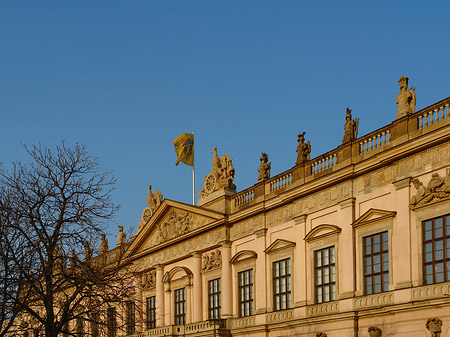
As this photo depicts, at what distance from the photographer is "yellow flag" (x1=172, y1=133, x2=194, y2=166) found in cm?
5006

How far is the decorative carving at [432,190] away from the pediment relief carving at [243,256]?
488 inches

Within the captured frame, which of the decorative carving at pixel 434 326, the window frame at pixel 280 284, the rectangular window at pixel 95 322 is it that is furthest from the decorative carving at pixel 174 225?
the decorative carving at pixel 434 326

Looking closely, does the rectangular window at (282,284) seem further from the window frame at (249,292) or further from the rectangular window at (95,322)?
the rectangular window at (95,322)

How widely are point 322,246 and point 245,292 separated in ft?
25.2

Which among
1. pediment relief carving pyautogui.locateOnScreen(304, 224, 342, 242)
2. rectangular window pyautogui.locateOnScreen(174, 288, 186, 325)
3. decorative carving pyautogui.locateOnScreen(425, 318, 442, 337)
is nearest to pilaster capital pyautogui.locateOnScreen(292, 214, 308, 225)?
pediment relief carving pyautogui.locateOnScreen(304, 224, 342, 242)

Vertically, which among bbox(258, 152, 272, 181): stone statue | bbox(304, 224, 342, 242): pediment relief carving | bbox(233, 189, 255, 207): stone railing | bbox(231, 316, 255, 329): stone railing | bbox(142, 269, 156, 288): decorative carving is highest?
bbox(258, 152, 272, 181): stone statue

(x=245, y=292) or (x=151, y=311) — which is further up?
(x=245, y=292)

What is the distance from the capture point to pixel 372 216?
31.3 metres

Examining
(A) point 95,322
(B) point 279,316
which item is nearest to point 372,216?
(B) point 279,316

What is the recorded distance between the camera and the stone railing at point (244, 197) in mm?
41062

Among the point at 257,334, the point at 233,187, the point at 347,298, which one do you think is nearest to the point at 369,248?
the point at 347,298

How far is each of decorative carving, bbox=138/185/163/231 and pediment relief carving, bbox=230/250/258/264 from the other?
1200 cm

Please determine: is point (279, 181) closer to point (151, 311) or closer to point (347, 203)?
point (347, 203)

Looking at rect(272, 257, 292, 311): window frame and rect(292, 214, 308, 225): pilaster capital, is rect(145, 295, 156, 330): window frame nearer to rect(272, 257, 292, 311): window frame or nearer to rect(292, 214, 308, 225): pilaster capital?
rect(272, 257, 292, 311): window frame
